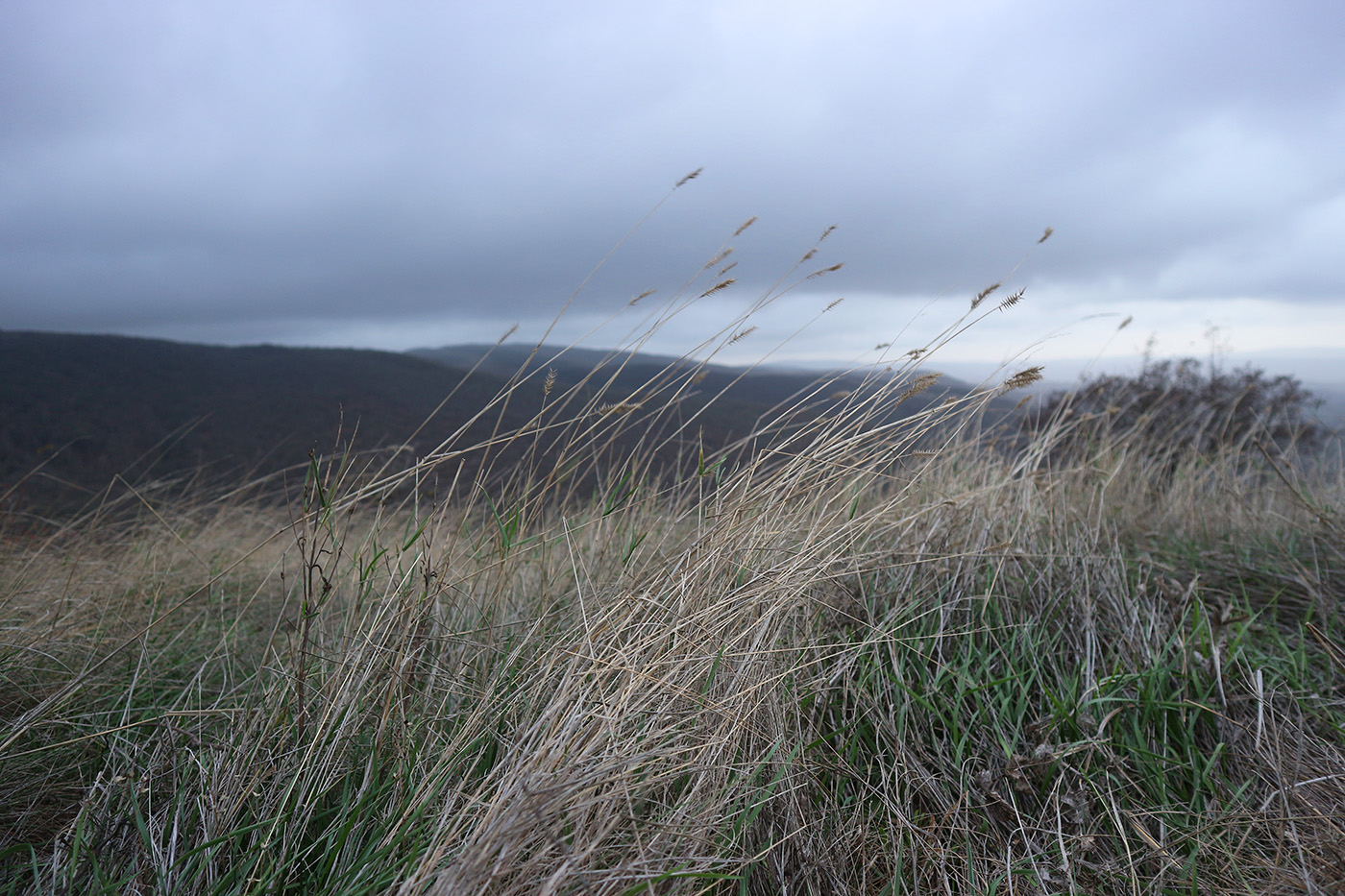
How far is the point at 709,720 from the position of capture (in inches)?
58.8

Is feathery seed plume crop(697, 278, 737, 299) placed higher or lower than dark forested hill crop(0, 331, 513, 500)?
higher

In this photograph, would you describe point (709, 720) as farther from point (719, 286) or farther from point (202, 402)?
point (202, 402)

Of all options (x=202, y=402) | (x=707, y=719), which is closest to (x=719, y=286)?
(x=707, y=719)

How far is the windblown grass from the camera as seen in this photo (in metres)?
1.23

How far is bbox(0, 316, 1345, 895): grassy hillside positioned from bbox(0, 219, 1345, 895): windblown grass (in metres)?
0.01

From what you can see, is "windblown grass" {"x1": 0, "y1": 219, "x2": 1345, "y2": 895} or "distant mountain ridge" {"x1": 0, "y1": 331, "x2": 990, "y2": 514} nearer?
"windblown grass" {"x1": 0, "y1": 219, "x2": 1345, "y2": 895}

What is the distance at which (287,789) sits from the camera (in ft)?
4.16

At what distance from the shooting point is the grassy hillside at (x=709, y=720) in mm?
1234

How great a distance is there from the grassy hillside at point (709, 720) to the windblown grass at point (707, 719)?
1 cm

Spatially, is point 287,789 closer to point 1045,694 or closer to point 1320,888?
point 1045,694

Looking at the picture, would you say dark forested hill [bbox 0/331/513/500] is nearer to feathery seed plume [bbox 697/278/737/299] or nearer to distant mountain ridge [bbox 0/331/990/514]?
distant mountain ridge [bbox 0/331/990/514]

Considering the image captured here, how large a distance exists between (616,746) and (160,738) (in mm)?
1128

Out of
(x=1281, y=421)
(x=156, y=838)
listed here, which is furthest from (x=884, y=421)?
(x=1281, y=421)

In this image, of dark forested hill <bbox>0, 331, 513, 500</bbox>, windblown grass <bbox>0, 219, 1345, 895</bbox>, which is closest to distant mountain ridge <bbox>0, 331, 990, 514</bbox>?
dark forested hill <bbox>0, 331, 513, 500</bbox>
